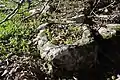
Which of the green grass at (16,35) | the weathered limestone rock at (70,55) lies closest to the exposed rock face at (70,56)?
the weathered limestone rock at (70,55)

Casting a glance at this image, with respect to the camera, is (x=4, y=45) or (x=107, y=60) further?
(x=4, y=45)

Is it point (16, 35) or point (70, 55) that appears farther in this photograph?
point (16, 35)

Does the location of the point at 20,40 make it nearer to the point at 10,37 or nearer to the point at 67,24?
the point at 10,37

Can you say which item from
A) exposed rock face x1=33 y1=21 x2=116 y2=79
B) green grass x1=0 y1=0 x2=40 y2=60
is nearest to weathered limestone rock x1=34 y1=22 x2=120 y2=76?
exposed rock face x1=33 y1=21 x2=116 y2=79

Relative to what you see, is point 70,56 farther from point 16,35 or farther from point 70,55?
point 16,35

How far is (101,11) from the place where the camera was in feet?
15.6

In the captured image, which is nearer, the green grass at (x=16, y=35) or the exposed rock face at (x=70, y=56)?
the exposed rock face at (x=70, y=56)

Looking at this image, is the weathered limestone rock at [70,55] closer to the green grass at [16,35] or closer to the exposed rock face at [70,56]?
the exposed rock face at [70,56]

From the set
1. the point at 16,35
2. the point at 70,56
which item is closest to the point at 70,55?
the point at 70,56

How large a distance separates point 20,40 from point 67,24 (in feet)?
2.75

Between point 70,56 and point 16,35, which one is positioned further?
point 16,35

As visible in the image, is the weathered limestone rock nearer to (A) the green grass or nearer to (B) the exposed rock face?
(B) the exposed rock face

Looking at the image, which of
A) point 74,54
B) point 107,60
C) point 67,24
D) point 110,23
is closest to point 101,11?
point 110,23

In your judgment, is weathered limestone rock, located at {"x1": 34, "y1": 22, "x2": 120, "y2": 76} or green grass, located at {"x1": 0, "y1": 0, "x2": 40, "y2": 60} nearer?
weathered limestone rock, located at {"x1": 34, "y1": 22, "x2": 120, "y2": 76}
